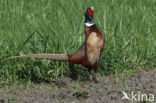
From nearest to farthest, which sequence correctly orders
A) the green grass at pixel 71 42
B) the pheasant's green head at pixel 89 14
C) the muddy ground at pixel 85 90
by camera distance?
the muddy ground at pixel 85 90 < the pheasant's green head at pixel 89 14 < the green grass at pixel 71 42

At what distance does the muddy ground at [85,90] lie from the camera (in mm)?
4781

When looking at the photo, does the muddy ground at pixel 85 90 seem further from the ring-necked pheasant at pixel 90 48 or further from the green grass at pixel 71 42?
the ring-necked pheasant at pixel 90 48

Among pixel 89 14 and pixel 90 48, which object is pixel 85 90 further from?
pixel 89 14

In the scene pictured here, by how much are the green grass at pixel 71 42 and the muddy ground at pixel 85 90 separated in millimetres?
157

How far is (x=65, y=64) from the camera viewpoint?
5.66m

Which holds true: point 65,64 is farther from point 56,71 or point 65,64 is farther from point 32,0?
point 32,0

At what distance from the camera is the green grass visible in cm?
569

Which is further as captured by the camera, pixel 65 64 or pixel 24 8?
pixel 24 8

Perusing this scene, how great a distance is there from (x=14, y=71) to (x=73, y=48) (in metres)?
0.90

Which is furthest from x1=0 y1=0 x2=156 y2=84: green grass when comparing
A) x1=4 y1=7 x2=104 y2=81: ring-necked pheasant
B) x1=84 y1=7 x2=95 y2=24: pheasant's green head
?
x1=84 y1=7 x2=95 y2=24: pheasant's green head

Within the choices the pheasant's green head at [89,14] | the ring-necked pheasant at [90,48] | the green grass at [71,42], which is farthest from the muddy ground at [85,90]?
the pheasant's green head at [89,14]

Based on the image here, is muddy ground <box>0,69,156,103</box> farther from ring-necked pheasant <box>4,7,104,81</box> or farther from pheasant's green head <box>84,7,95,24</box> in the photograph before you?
pheasant's green head <box>84,7,95,24</box>

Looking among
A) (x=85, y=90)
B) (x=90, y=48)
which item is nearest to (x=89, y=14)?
(x=90, y=48)

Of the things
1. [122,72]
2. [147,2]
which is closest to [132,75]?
[122,72]
